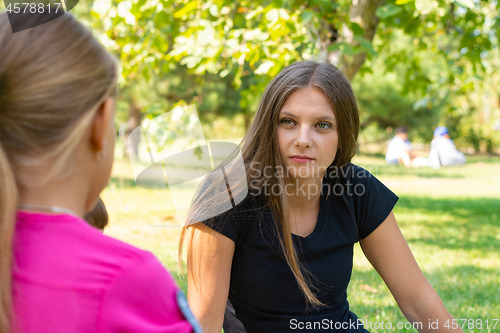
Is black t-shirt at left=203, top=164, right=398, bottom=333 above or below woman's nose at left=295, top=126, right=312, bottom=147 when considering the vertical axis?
below

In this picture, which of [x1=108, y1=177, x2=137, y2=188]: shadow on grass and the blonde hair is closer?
the blonde hair

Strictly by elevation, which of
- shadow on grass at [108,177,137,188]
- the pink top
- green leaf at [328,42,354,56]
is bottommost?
shadow on grass at [108,177,137,188]

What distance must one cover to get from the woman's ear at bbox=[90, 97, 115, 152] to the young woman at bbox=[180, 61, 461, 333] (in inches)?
32.5

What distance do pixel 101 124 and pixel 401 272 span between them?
5.00ft

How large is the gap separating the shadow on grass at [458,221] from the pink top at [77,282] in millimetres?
5493

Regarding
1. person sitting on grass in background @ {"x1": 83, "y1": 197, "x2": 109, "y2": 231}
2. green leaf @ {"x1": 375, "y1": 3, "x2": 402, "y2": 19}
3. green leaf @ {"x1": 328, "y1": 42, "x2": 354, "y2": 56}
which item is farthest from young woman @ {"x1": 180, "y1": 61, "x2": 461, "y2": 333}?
green leaf @ {"x1": 375, "y1": 3, "x2": 402, "y2": 19}

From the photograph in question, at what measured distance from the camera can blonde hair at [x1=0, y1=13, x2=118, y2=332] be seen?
2.54 ft

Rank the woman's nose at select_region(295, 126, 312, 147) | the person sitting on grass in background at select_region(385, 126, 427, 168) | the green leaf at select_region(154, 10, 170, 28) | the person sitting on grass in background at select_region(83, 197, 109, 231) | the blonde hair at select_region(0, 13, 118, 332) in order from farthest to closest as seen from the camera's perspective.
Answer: the person sitting on grass in background at select_region(385, 126, 427, 168) < the green leaf at select_region(154, 10, 170, 28) < the woman's nose at select_region(295, 126, 312, 147) < the person sitting on grass in background at select_region(83, 197, 109, 231) < the blonde hair at select_region(0, 13, 118, 332)

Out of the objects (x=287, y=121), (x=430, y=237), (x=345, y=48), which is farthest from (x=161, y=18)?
(x=430, y=237)

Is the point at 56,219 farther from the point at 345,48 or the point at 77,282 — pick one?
the point at 345,48

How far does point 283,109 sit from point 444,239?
5.04 metres

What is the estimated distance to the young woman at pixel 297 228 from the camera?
1688 mm

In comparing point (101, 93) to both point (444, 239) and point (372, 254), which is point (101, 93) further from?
point (444, 239)

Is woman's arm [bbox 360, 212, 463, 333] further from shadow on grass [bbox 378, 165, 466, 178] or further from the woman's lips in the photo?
shadow on grass [bbox 378, 165, 466, 178]
